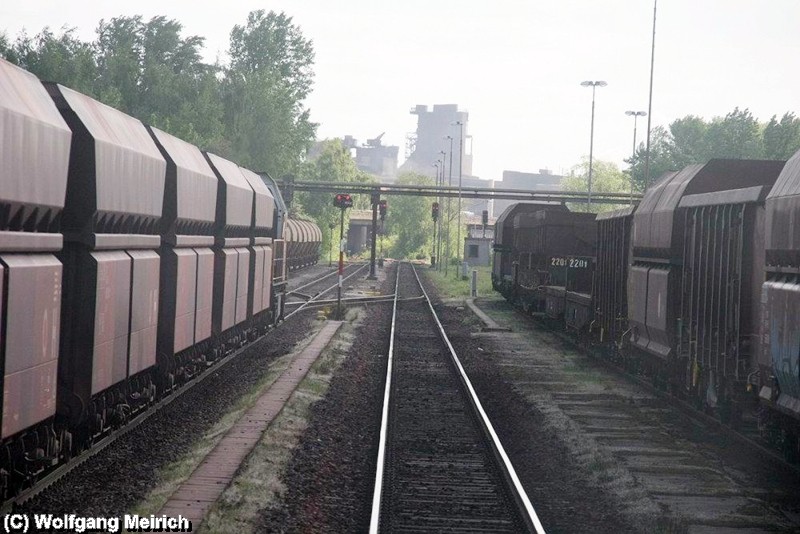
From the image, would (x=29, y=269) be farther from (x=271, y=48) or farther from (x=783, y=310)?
(x=271, y=48)

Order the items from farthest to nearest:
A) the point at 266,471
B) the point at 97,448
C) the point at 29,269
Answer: the point at 97,448 < the point at 266,471 < the point at 29,269

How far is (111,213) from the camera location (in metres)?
11.6

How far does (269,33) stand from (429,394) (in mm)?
80803

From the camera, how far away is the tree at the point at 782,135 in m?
90.8

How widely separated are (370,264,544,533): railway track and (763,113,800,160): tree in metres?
76.8

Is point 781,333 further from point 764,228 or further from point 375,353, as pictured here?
point 375,353

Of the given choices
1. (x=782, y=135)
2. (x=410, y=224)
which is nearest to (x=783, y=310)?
(x=782, y=135)

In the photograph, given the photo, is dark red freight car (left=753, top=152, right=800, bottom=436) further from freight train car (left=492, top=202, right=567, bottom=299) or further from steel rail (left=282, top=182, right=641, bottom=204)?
steel rail (left=282, top=182, right=641, bottom=204)

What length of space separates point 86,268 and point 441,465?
4.66 m

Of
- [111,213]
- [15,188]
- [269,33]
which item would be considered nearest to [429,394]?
[111,213]

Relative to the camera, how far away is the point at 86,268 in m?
10.8

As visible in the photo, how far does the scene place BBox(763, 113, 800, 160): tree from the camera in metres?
90.8

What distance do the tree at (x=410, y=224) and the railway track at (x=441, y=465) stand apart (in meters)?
118

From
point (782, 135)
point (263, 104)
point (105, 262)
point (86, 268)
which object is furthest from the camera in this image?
point (782, 135)
